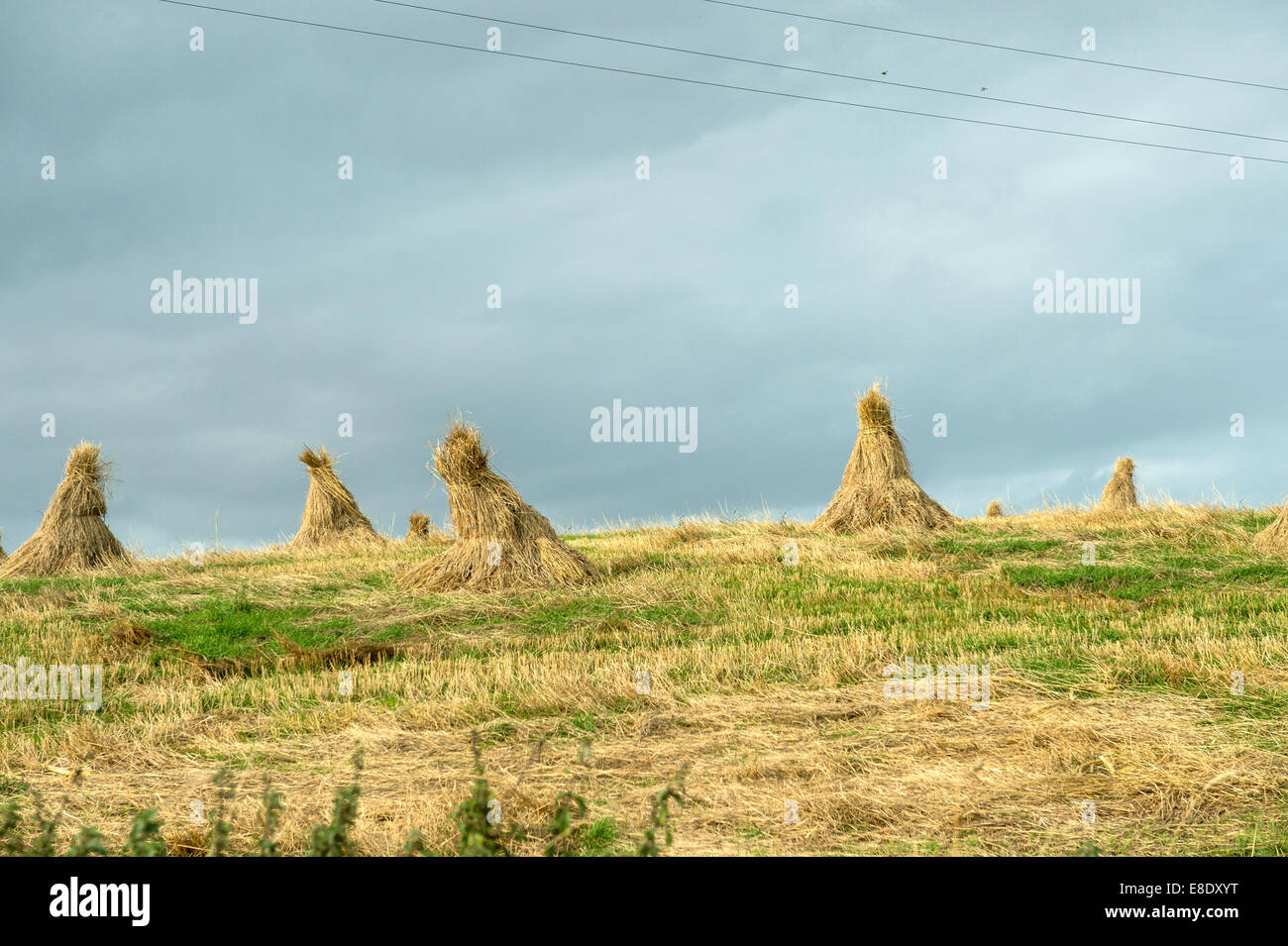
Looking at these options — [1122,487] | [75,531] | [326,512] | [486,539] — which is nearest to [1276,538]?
[1122,487]

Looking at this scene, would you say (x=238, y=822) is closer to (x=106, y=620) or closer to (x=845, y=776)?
(x=845, y=776)

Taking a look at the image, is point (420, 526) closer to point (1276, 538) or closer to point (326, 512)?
point (326, 512)

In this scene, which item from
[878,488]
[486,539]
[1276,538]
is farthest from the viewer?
[878,488]

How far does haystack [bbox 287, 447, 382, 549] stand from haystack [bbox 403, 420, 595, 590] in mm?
9238

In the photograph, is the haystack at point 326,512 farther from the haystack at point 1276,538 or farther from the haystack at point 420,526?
the haystack at point 1276,538

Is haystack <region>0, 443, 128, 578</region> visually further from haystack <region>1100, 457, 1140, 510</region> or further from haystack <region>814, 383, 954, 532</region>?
haystack <region>1100, 457, 1140, 510</region>

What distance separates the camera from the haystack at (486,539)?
16.4 metres

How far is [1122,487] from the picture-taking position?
1174 inches

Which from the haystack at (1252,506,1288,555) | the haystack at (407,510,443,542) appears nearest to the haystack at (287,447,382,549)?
the haystack at (407,510,443,542)

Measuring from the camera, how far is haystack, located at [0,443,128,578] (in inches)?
790

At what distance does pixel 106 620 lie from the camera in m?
14.1

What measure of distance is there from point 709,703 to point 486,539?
8.39m

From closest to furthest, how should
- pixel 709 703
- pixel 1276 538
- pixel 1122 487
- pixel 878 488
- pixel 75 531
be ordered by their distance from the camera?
1. pixel 709 703
2. pixel 1276 538
3. pixel 75 531
4. pixel 878 488
5. pixel 1122 487
